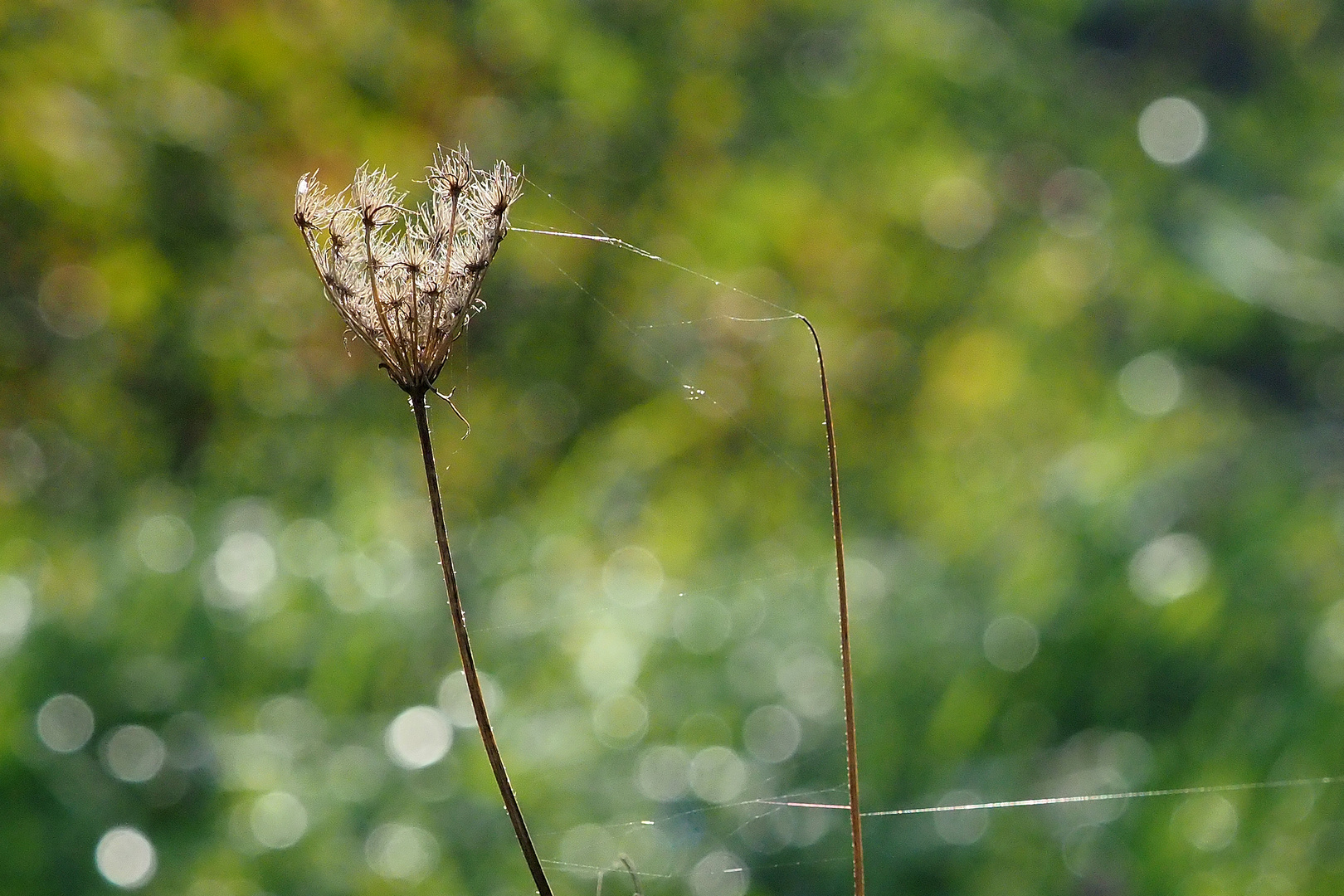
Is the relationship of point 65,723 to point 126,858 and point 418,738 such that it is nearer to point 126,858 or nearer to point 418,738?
point 126,858

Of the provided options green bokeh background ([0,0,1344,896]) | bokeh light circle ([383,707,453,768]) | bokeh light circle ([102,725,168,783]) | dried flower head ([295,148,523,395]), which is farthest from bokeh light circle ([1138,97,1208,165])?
dried flower head ([295,148,523,395])

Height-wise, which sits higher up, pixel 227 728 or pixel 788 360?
pixel 788 360

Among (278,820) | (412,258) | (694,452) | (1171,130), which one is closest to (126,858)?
(278,820)

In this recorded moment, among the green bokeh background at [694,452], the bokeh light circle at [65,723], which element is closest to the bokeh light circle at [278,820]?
the green bokeh background at [694,452]

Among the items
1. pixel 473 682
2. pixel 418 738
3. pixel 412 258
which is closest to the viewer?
pixel 473 682

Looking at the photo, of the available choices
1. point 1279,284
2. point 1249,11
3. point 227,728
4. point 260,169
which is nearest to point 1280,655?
point 227,728

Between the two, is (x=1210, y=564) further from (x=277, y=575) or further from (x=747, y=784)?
(x=277, y=575)

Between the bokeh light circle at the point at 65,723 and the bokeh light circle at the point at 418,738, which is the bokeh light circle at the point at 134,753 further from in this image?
the bokeh light circle at the point at 418,738
